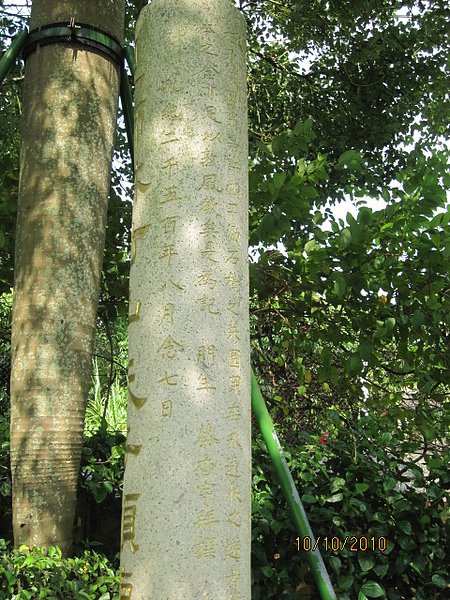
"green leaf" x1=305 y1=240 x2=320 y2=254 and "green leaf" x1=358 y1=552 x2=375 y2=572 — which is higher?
"green leaf" x1=305 y1=240 x2=320 y2=254

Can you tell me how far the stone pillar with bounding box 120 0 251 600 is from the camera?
68.4 inches

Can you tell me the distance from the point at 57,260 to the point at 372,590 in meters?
1.87

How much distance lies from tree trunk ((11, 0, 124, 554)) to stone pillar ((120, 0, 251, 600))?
0.81 meters

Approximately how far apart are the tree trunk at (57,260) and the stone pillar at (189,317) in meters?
0.81

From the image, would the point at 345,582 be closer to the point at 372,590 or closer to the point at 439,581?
the point at 372,590

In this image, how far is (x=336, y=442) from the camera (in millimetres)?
3301

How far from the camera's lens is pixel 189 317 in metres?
1.88

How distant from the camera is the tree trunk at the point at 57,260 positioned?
8.55ft

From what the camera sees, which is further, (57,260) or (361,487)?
(361,487)

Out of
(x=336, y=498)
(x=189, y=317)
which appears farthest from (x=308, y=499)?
(x=189, y=317)

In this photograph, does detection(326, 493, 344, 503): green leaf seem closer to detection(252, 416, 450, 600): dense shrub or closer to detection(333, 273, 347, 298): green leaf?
detection(252, 416, 450, 600): dense shrub

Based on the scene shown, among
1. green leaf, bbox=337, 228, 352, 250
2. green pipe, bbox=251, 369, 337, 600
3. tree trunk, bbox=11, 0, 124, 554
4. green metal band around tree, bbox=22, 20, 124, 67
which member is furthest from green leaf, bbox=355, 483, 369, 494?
green metal band around tree, bbox=22, 20, 124, 67
